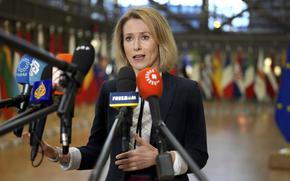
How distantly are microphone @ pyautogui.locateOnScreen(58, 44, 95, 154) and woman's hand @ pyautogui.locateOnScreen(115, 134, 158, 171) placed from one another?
35 centimetres

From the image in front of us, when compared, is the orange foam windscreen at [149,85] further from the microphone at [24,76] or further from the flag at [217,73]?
the flag at [217,73]

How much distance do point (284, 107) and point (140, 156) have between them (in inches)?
228

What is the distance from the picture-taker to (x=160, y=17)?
7.20ft

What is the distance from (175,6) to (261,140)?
1113 centimetres

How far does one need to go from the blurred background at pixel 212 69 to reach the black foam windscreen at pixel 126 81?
3.42 ft

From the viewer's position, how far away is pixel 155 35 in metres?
2.18

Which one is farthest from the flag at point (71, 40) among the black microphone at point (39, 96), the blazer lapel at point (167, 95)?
the black microphone at point (39, 96)

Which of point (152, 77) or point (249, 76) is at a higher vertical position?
point (152, 77)

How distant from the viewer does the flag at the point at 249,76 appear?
18031 mm

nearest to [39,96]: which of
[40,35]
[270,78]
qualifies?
[40,35]

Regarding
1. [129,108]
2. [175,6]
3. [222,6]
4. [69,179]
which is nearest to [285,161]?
[69,179]

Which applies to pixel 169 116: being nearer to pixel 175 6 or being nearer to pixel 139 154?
pixel 139 154

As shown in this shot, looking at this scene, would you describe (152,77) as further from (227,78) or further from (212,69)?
(227,78)

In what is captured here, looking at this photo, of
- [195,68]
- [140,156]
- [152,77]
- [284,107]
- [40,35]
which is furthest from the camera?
[195,68]
